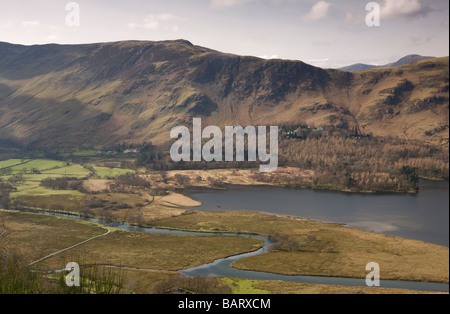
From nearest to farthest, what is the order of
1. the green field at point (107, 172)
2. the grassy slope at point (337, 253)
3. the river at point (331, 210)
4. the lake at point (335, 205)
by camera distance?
the river at point (331, 210) → the grassy slope at point (337, 253) → the lake at point (335, 205) → the green field at point (107, 172)

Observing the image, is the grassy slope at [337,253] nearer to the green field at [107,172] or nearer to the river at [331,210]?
the river at [331,210]

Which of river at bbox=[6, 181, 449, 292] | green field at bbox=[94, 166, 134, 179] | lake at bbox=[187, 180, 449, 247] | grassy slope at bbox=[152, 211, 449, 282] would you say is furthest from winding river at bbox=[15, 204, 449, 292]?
green field at bbox=[94, 166, 134, 179]

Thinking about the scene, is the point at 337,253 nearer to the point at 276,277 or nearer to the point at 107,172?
the point at 276,277

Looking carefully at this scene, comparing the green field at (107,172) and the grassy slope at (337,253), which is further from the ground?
the green field at (107,172)

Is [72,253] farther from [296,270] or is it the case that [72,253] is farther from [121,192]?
[121,192]

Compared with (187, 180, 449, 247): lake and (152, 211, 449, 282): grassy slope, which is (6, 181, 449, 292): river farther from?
(152, 211, 449, 282): grassy slope

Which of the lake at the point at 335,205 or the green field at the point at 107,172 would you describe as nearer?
the lake at the point at 335,205

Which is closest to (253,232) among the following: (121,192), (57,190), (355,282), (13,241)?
(355,282)

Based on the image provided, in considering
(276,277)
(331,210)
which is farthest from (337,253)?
(331,210)

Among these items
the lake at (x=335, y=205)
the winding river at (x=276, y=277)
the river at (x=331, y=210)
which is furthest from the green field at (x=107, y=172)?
the winding river at (x=276, y=277)
